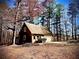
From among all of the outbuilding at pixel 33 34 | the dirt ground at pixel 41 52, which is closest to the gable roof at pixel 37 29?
the outbuilding at pixel 33 34

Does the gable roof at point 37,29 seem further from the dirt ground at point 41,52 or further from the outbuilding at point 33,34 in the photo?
the dirt ground at point 41,52

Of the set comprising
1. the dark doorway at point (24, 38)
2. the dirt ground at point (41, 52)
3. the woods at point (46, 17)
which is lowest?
the dirt ground at point (41, 52)

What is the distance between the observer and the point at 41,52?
181 centimetres

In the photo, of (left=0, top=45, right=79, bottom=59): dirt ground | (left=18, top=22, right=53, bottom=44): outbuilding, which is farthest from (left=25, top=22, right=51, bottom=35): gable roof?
(left=0, top=45, right=79, bottom=59): dirt ground

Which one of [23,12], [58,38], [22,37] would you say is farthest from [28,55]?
[23,12]

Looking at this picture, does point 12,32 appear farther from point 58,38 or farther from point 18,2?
point 58,38

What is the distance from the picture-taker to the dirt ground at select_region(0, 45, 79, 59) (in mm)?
1755

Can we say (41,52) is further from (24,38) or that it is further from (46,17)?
(46,17)

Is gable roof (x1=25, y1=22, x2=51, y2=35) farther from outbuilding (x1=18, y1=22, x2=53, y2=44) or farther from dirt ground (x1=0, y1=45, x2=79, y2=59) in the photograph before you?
dirt ground (x1=0, y1=45, x2=79, y2=59)

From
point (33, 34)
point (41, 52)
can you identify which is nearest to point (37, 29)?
point (33, 34)

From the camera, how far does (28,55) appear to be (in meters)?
1.83

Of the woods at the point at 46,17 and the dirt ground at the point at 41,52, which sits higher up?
the woods at the point at 46,17

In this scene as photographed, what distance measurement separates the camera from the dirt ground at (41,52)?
1.75 meters

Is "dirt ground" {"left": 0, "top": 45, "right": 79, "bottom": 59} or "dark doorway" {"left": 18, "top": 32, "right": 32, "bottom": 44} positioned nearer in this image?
"dirt ground" {"left": 0, "top": 45, "right": 79, "bottom": 59}
